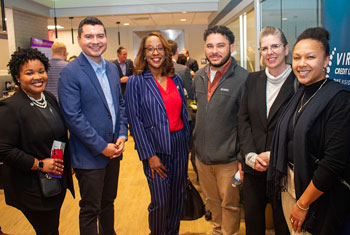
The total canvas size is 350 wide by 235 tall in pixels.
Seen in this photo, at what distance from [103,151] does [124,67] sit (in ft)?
18.5

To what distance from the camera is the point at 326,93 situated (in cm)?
146

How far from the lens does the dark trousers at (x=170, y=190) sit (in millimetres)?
2367

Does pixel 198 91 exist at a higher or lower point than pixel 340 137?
higher

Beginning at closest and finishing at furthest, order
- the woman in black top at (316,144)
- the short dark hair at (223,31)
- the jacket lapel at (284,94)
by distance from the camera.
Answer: the woman in black top at (316,144) → the jacket lapel at (284,94) → the short dark hair at (223,31)

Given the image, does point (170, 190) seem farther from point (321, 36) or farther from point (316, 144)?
point (321, 36)

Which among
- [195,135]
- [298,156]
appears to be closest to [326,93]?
[298,156]

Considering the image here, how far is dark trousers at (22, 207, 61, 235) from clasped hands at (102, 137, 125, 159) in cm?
50

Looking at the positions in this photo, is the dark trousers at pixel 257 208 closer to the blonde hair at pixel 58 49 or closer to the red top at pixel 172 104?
the red top at pixel 172 104

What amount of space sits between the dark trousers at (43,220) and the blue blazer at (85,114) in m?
0.35

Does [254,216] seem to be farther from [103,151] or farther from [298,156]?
[103,151]

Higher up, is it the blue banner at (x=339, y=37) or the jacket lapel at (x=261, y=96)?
the blue banner at (x=339, y=37)

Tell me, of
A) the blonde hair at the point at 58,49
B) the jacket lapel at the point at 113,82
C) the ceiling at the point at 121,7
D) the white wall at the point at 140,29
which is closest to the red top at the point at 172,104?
the jacket lapel at the point at 113,82

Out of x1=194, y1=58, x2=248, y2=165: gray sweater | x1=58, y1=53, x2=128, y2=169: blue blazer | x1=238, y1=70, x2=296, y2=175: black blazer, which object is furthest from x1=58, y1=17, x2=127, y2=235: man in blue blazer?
x1=238, y1=70, x2=296, y2=175: black blazer

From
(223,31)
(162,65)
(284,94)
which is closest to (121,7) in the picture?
(162,65)
